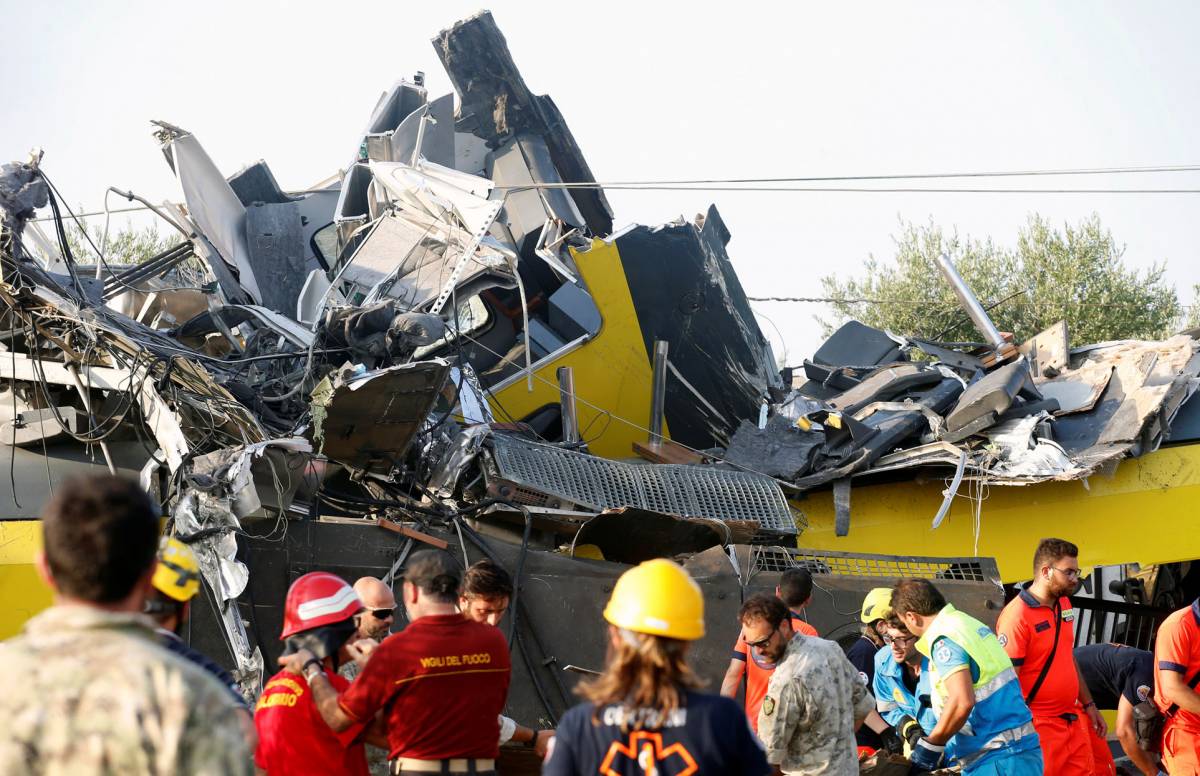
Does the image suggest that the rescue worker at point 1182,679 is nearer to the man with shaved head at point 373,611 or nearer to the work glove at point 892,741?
the work glove at point 892,741

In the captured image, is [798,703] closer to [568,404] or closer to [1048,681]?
[1048,681]

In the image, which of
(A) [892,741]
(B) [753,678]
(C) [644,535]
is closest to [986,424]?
(C) [644,535]

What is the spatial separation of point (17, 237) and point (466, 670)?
16.9 ft

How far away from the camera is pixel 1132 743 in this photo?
661cm

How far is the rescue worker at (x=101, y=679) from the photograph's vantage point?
2.30 m

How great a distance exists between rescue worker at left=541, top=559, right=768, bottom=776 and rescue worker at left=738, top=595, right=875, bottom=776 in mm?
2060

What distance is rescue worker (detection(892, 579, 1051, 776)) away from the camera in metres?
5.42

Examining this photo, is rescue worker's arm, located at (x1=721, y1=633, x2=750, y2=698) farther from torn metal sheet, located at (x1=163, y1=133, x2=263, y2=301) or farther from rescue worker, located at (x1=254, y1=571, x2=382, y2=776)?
torn metal sheet, located at (x1=163, y1=133, x2=263, y2=301)

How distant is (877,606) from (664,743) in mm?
4110

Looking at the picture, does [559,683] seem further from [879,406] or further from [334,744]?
[879,406]

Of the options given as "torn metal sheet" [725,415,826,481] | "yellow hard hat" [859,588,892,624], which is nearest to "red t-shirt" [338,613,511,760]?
"yellow hard hat" [859,588,892,624]

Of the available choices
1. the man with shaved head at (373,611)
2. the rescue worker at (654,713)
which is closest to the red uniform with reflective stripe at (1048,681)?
the man with shaved head at (373,611)

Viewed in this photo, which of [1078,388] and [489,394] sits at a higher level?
[489,394]

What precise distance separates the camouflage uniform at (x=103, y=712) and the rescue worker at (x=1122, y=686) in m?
5.54
